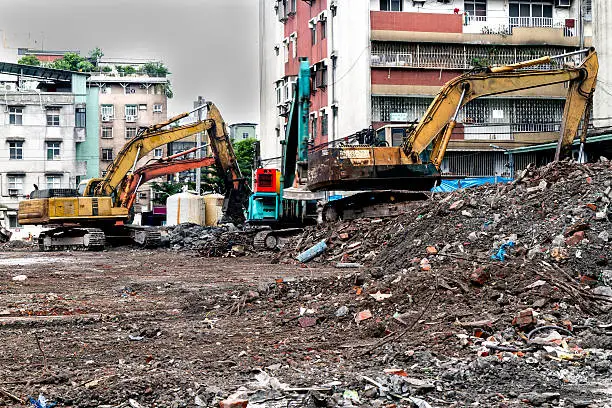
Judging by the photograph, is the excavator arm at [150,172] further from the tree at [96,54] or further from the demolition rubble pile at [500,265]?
the tree at [96,54]

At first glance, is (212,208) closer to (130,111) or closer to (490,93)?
(490,93)

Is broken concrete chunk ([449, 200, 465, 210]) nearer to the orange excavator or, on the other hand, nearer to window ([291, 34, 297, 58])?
the orange excavator

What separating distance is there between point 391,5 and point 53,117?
3008cm

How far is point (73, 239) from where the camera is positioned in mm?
32000

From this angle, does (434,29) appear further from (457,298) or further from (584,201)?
(457,298)

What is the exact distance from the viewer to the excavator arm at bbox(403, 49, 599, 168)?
22.4 meters

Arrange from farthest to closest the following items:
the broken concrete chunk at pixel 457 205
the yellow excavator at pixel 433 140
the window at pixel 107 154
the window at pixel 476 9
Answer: the window at pixel 107 154 → the window at pixel 476 9 → the yellow excavator at pixel 433 140 → the broken concrete chunk at pixel 457 205

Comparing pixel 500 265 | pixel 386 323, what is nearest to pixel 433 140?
pixel 500 265

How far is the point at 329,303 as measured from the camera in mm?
12133

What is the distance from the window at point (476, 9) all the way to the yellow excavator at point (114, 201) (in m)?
16.6

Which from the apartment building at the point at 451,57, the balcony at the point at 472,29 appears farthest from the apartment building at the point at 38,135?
the balcony at the point at 472,29

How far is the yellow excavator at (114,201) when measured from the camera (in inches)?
1219

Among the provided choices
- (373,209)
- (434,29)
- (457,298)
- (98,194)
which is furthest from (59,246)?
(457,298)

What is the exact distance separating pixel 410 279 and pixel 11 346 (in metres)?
5.35
